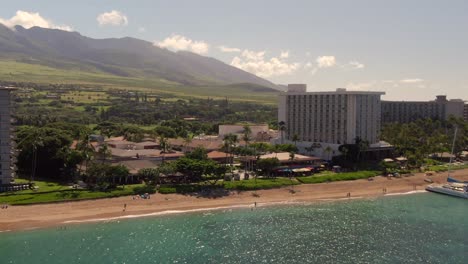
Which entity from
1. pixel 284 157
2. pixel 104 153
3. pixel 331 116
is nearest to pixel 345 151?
pixel 284 157

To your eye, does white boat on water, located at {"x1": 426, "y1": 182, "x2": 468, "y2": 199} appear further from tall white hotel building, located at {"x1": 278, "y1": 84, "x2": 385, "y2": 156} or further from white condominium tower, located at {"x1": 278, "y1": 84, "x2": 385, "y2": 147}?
white condominium tower, located at {"x1": 278, "y1": 84, "x2": 385, "y2": 147}

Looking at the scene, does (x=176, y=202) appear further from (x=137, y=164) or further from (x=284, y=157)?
(x=284, y=157)

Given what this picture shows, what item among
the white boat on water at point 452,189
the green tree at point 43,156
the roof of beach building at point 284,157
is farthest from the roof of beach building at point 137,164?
the white boat on water at point 452,189

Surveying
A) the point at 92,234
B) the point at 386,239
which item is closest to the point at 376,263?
the point at 386,239

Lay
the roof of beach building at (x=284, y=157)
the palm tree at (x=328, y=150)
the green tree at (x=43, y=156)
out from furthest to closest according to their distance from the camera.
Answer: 1. the palm tree at (x=328, y=150)
2. the roof of beach building at (x=284, y=157)
3. the green tree at (x=43, y=156)

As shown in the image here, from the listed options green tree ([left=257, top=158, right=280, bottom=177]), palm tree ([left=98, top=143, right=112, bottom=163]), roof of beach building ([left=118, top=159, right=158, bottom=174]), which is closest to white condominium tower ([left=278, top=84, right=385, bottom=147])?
green tree ([left=257, top=158, right=280, bottom=177])

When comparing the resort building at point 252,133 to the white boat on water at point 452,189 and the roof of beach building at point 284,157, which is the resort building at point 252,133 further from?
the white boat on water at point 452,189
